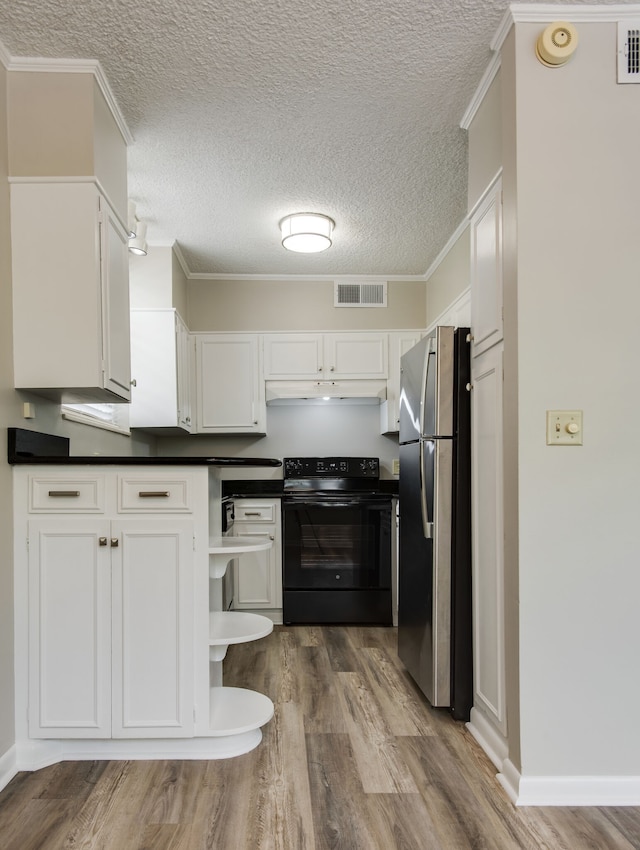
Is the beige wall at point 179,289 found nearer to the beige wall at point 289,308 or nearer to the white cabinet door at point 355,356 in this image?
the beige wall at point 289,308

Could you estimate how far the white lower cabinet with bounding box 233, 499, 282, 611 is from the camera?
13.7 feet

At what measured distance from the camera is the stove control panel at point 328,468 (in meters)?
4.68

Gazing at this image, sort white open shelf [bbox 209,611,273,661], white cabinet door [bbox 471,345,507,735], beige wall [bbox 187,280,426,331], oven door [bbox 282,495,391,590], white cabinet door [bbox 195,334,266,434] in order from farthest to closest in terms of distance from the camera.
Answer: beige wall [bbox 187,280,426,331], white cabinet door [bbox 195,334,266,434], oven door [bbox 282,495,391,590], white open shelf [bbox 209,611,273,661], white cabinet door [bbox 471,345,507,735]

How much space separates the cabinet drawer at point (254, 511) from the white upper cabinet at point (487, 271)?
2.25m

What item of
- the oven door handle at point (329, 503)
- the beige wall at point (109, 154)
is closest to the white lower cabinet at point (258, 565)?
the oven door handle at point (329, 503)

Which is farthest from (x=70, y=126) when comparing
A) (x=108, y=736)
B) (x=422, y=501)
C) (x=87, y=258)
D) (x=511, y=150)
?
(x=108, y=736)

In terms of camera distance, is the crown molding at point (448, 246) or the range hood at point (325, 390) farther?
the range hood at point (325, 390)

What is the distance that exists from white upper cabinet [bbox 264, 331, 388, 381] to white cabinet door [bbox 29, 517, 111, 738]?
8.74ft

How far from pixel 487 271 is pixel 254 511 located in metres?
2.54

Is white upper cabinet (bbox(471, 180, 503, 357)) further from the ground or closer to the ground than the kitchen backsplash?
further from the ground

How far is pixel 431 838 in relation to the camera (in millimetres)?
1701

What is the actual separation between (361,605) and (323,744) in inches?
72.1

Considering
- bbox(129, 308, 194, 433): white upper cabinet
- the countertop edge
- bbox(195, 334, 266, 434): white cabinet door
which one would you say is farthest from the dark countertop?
bbox(195, 334, 266, 434): white cabinet door

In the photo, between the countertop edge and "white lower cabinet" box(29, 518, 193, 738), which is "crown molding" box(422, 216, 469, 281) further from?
"white lower cabinet" box(29, 518, 193, 738)
